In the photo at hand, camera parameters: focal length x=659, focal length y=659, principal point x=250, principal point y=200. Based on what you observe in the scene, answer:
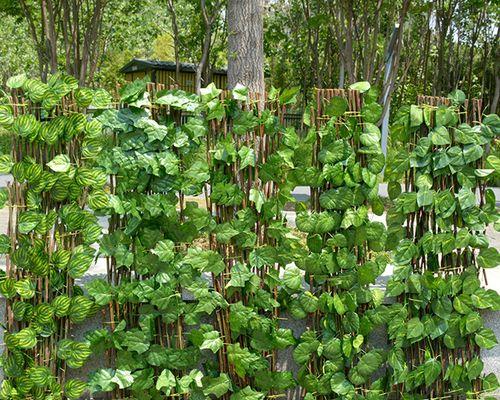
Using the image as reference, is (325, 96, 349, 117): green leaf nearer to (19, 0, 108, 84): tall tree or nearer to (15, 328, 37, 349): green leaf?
(15, 328, 37, 349): green leaf

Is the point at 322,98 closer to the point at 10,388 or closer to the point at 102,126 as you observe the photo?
the point at 102,126

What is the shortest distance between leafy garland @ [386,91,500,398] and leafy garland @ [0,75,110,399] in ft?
5.14

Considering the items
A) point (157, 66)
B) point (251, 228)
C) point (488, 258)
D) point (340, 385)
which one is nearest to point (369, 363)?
point (340, 385)

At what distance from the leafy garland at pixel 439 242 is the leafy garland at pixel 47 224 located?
1566mm

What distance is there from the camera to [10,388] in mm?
3359

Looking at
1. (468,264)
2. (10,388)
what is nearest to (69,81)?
(10,388)

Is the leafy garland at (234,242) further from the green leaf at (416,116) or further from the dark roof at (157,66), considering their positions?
the dark roof at (157,66)

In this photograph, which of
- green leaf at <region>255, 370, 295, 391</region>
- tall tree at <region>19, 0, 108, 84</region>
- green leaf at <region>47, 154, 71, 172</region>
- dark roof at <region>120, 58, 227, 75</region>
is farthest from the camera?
dark roof at <region>120, 58, 227, 75</region>

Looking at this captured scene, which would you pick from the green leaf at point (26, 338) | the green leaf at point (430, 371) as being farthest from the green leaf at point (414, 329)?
the green leaf at point (26, 338)

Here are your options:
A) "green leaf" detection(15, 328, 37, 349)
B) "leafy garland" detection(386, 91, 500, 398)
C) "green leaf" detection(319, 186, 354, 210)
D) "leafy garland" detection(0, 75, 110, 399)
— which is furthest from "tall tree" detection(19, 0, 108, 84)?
"leafy garland" detection(386, 91, 500, 398)

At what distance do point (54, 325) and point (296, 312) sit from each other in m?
1.24

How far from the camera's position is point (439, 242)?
3402 millimetres

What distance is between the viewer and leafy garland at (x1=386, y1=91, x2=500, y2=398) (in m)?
3.40

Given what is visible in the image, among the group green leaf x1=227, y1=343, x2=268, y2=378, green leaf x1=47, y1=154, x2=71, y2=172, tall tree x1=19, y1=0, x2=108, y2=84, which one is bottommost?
green leaf x1=227, y1=343, x2=268, y2=378
